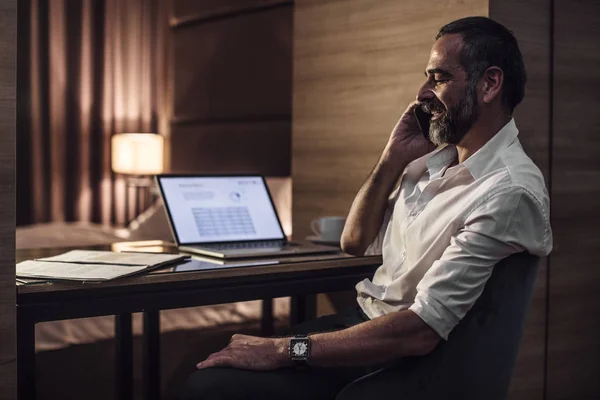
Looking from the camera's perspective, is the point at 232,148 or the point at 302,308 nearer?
the point at 302,308

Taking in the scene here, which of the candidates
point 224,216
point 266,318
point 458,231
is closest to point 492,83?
point 458,231

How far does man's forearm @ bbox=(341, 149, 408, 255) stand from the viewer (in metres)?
2.09

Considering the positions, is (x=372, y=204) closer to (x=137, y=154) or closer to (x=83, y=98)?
(x=137, y=154)

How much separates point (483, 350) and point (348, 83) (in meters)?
1.38

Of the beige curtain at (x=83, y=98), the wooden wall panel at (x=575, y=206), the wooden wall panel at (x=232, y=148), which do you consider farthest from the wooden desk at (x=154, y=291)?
the beige curtain at (x=83, y=98)

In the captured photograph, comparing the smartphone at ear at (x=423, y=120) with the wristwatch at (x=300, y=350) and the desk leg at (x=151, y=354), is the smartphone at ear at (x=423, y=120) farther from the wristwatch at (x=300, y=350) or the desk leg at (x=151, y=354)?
the desk leg at (x=151, y=354)

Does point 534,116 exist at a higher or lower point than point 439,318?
higher

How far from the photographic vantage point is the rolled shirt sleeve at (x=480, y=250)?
1464mm

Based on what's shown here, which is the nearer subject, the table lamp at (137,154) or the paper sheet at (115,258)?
the paper sheet at (115,258)

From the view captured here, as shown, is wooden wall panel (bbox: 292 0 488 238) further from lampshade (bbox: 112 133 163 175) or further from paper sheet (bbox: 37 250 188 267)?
lampshade (bbox: 112 133 163 175)

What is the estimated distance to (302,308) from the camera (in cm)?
265

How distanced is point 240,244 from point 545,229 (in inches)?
40.0

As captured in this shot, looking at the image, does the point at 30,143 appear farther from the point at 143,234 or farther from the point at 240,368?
the point at 240,368

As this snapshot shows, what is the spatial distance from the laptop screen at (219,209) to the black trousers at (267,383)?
66cm
